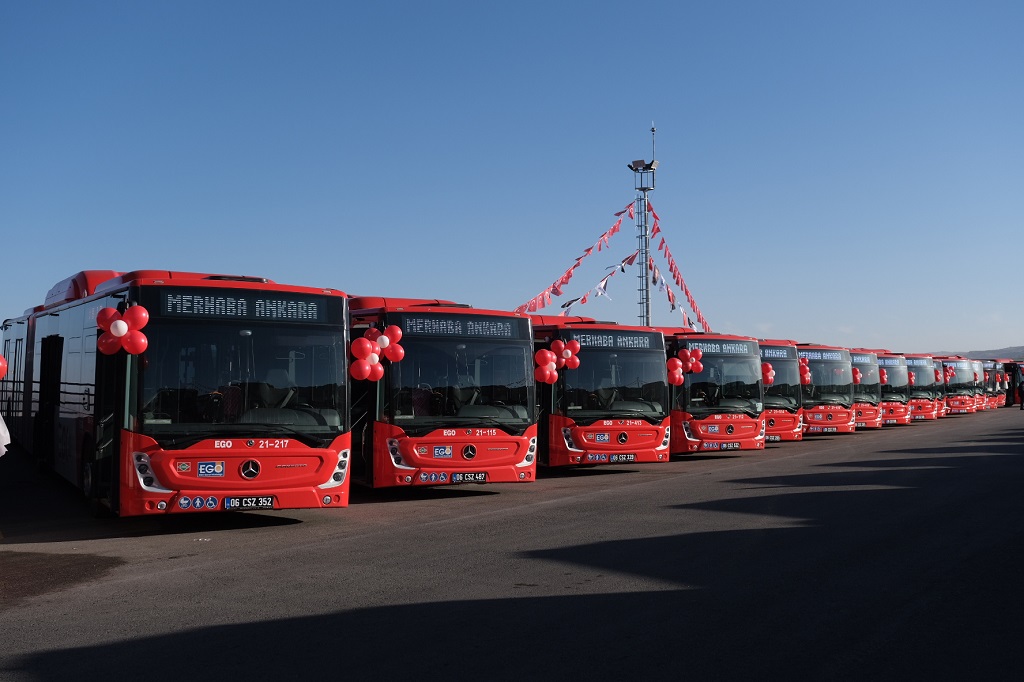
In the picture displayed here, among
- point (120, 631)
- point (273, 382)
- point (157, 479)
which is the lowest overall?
point (120, 631)

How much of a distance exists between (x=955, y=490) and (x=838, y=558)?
6.54m

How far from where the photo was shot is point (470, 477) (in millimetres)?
14133

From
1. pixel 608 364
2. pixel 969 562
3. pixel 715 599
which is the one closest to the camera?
pixel 715 599

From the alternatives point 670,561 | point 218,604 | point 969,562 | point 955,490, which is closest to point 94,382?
point 218,604

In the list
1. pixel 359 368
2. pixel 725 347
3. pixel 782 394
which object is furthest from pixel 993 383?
pixel 359 368

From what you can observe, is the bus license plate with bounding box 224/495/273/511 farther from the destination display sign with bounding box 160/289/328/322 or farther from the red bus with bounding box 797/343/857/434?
the red bus with bounding box 797/343/857/434

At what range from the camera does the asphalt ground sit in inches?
233

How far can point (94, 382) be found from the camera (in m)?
11.6

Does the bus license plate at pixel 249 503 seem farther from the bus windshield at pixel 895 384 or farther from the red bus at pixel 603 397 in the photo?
the bus windshield at pixel 895 384

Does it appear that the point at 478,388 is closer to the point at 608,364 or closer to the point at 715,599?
the point at 608,364

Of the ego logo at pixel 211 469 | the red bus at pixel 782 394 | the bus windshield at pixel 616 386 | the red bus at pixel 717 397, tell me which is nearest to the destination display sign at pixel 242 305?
the ego logo at pixel 211 469

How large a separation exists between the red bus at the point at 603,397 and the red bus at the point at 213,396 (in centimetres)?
664

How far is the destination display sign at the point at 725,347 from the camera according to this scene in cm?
2216

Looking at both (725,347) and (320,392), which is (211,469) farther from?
(725,347)
